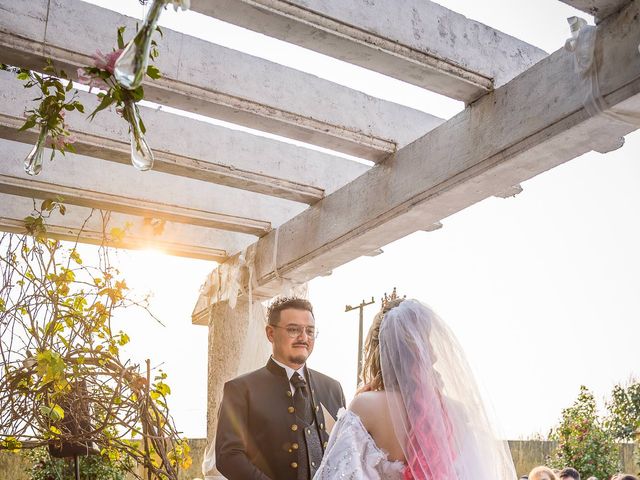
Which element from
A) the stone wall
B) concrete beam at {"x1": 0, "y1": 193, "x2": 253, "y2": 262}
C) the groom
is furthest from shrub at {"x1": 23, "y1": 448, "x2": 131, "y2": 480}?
the groom

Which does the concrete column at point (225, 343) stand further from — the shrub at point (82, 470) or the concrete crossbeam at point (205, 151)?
the shrub at point (82, 470)

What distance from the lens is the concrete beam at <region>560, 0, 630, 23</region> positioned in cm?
255

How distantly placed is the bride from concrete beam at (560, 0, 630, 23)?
1.19 meters

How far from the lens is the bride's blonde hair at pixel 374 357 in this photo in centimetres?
260

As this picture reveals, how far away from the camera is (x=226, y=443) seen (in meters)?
3.14

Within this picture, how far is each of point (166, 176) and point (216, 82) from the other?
148 cm

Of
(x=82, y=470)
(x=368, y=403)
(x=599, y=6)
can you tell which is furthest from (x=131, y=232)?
(x=82, y=470)

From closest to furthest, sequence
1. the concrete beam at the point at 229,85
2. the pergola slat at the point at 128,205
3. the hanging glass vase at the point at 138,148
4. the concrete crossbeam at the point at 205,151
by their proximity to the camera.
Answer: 1. the hanging glass vase at the point at 138,148
2. the concrete beam at the point at 229,85
3. the concrete crossbeam at the point at 205,151
4. the pergola slat at the point at 128,205

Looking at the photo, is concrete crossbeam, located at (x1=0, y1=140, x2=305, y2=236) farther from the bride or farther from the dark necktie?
the bride

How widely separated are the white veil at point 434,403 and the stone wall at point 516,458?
713 cm

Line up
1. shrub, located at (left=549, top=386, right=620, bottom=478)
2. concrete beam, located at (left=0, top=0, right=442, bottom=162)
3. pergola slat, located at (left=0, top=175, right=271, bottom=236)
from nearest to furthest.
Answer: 1. concrete beam, located at (left=0, top=0, right=442, bottom=162)
2. pergola slat, located at (left=0, top=175, right=271, bottom=236)
3. shrub, located at (left=549, top=386, right=620, bottom=478)

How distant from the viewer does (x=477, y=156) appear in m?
3.25

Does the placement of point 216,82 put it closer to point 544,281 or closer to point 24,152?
point 24,152

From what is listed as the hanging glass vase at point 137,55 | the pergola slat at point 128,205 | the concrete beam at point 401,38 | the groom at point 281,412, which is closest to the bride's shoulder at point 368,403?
the groom at point 281,412
